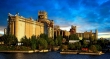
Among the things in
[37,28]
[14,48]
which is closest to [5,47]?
[14,48]

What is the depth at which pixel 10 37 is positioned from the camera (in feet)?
462

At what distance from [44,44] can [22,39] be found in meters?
17.2

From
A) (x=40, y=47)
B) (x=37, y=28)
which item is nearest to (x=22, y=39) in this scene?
(x=40, y=47)

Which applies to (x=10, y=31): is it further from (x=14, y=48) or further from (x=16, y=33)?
(x=14, y=48)

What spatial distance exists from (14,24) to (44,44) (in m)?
22.8

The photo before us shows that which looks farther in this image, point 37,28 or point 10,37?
point 37,28

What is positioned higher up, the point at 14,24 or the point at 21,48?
the point at 14,24

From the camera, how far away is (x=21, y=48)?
12850cm

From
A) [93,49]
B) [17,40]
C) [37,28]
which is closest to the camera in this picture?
[93,49]

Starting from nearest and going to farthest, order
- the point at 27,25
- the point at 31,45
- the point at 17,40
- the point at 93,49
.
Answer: the point at 93,49 < the point at 31,45 < the point at 17,40 < the point at 27,25

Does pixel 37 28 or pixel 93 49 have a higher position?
pixel 37 28

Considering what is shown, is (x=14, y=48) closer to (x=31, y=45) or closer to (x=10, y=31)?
(x=31, y=45)

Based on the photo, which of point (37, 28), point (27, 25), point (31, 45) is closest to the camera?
point (31, 45)

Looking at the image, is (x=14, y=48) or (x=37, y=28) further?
(x=37, y=28)
